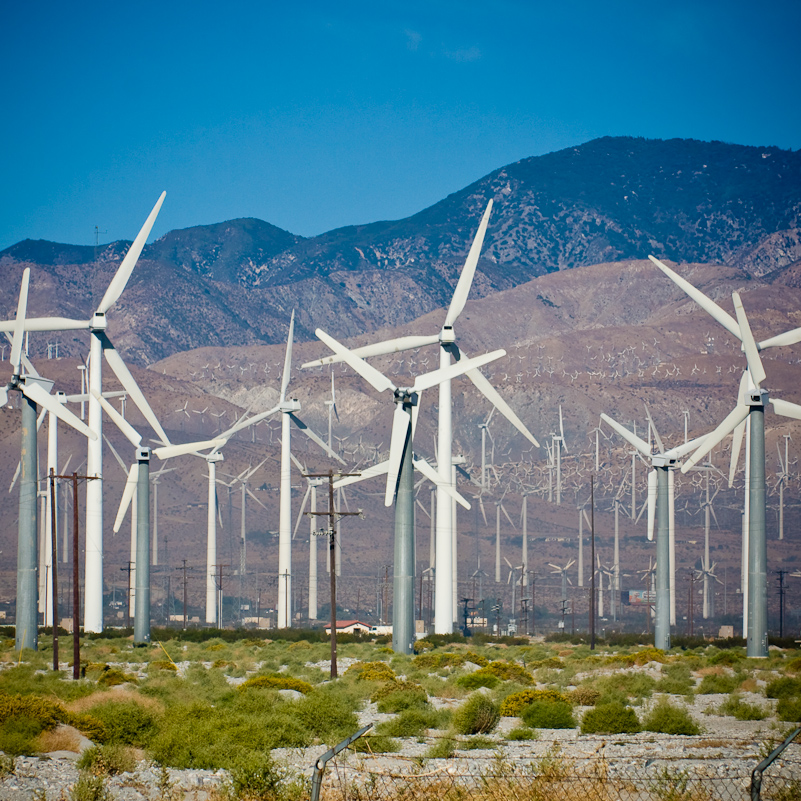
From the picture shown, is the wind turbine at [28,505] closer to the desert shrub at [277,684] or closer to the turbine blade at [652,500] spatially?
the desert shrub at [277,684]

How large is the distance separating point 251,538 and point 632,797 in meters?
176

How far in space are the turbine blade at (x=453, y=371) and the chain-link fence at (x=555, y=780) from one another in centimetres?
2634

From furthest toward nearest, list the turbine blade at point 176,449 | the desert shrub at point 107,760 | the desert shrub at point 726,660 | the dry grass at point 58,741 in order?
the turbine blade at point 176,449
the desert shrub at point 726,660
the dry grass at point 58,741
the desert shrub at point 107,760

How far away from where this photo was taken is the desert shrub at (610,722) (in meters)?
25.1

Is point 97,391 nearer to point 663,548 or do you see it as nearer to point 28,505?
point 28,505

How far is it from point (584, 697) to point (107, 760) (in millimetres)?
14520

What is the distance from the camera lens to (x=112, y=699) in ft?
88.3

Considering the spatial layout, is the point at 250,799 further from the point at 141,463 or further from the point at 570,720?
the point at 141,463

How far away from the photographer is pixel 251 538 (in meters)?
190

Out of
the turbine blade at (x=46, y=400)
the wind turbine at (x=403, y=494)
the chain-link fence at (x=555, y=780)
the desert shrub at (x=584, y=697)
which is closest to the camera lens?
the chain-link fence at (x=555, y=780)

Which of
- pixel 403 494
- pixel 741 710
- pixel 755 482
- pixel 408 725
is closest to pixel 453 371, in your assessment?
pixel 403 494

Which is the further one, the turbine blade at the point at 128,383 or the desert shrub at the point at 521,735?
the turbine blade at the point at 128,383

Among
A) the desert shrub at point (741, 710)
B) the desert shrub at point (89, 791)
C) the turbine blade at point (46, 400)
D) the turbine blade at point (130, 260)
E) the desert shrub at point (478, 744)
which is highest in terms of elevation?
the turbine blade at point (130, 260)

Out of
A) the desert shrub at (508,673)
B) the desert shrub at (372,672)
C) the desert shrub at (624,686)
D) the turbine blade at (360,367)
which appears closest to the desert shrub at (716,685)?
the desert shrub at (624,686)
